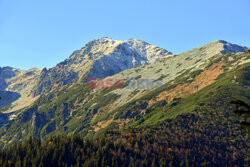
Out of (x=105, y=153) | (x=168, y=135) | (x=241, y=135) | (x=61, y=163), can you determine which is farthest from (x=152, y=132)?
(x=61, y=163)

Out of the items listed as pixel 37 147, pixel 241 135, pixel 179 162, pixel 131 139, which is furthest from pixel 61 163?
pixel 241 135

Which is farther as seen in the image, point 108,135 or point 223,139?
point 108,135

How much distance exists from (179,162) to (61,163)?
265 feet

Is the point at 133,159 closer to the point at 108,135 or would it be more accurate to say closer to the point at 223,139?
the point at 108,135

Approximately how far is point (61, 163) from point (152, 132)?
83.8 meters

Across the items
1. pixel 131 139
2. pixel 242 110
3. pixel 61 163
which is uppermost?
pixel 242 110

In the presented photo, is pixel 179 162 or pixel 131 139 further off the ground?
pixel 131 139

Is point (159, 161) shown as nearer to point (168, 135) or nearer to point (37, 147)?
point (168, 135)

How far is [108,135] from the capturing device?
192125 mm

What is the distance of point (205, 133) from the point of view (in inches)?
7136

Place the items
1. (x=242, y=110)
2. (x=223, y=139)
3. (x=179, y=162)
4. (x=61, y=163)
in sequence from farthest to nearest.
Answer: (x=223, y=139), (x=179, y=162), (x=61, y=163), (x=242, y=110)

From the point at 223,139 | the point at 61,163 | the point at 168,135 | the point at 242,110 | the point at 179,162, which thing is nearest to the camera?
the point at 242,110

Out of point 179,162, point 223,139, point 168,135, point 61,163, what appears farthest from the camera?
point 168,135

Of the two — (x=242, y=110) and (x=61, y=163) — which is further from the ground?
(x=242, y=110)
